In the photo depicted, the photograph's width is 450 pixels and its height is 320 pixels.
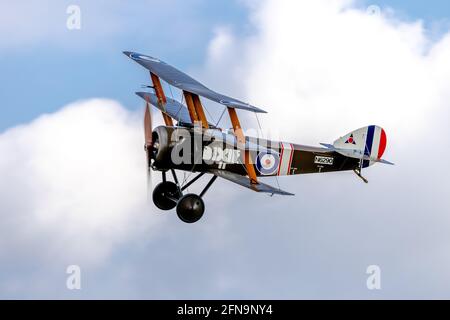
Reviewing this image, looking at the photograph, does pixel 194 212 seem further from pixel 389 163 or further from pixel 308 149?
pixel 389 163

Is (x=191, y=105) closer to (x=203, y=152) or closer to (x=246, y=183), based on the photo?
(x=203, y=152)

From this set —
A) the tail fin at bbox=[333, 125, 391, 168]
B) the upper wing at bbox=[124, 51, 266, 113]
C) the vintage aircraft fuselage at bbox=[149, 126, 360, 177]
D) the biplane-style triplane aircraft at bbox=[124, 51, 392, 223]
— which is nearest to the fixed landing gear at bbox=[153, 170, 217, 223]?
the biplane-style triplane aircraft at bbox=[124, 51, 392, 223]

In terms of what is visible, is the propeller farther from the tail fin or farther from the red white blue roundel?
the tail fin

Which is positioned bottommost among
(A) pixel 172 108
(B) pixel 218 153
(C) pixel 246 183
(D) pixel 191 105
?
(C) pixel 246 183

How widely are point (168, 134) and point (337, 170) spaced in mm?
4546

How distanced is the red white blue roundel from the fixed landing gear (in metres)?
1.26

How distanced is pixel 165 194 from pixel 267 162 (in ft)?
7.88

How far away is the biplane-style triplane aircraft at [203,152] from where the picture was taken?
19109 mm

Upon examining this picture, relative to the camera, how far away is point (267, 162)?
67.5 ft

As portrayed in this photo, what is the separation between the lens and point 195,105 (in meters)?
19.5

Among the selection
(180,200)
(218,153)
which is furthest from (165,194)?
(218,153)

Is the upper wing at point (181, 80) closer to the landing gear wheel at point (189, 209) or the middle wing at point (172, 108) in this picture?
the middle wing at point (172, 108)

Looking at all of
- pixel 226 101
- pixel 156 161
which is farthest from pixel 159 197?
pixel 226 101
